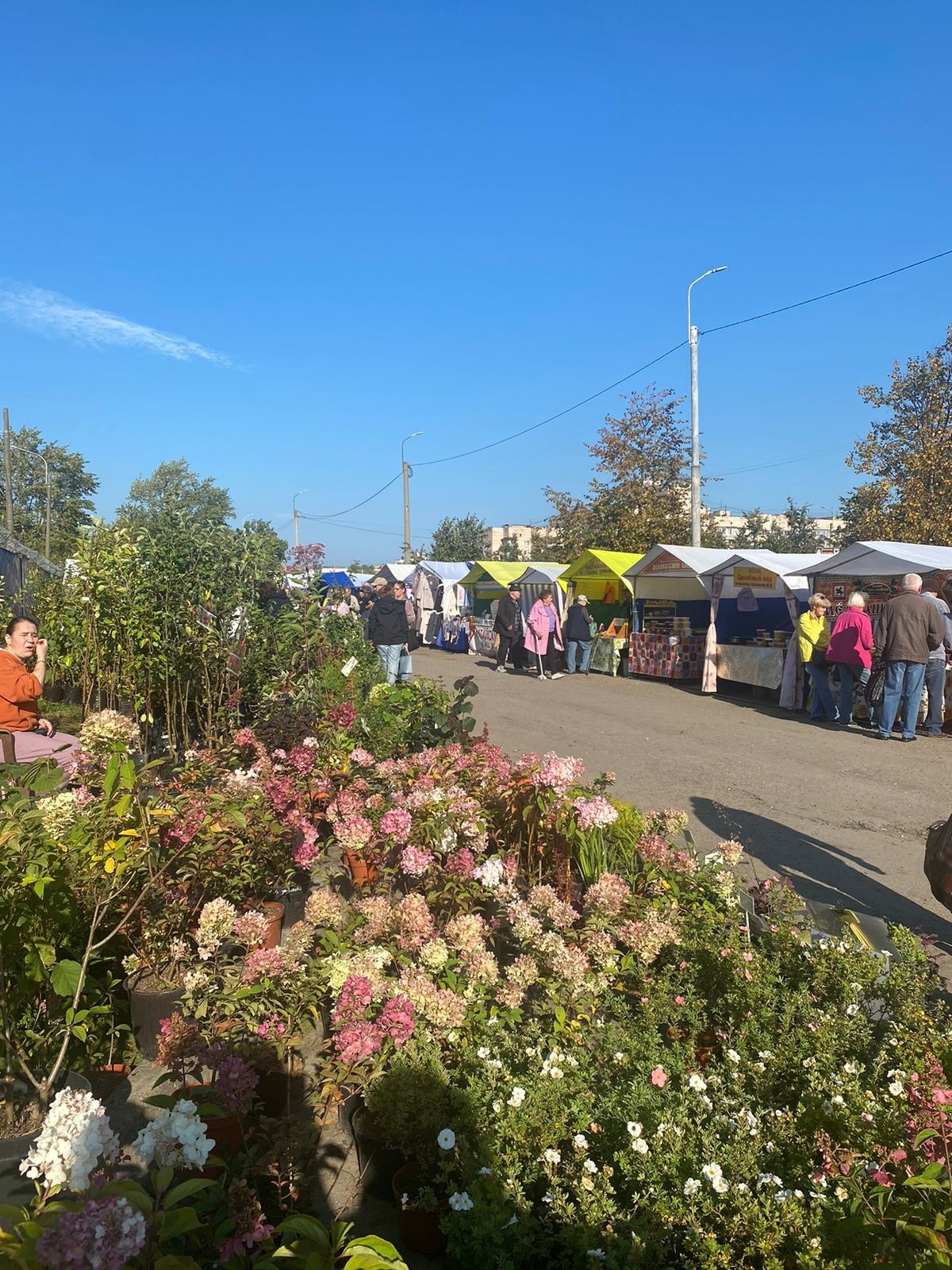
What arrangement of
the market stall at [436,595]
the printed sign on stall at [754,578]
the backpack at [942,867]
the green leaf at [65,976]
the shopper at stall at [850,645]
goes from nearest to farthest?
the green leaf at [65,976] → the backpack at [942,867] → the shopper at stall at [850,645] → the printed sign on stall at [754,578] → the market stall at [436,595]

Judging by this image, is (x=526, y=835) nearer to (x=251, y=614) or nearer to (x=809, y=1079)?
(x=809, y=1079)

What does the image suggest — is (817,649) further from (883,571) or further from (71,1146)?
(71,1146)

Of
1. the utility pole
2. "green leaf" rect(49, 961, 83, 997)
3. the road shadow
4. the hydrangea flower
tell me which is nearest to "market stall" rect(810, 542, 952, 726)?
the road shadow

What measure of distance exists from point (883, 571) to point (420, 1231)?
1098cm

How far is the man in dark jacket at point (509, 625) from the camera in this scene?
17125 mm

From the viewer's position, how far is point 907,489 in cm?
2117

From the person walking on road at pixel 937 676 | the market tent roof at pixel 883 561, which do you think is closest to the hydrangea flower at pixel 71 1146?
the person walking on road at pixel 937 676

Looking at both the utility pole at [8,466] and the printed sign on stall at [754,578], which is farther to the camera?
the utility pole at [8,466]

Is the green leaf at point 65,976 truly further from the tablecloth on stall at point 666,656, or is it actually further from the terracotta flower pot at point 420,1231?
the tablecloth on stall at point 666,656

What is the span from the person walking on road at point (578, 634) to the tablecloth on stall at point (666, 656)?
991 millimetres

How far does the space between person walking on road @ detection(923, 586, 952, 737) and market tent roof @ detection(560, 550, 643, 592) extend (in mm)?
6602

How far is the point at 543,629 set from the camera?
53.0ft

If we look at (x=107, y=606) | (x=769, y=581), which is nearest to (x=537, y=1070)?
(x=107, y=606)

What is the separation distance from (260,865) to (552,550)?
84.2ft
